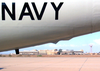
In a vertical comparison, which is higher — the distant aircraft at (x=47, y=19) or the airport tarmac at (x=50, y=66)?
the distant aircraft at (x=47, y=19)

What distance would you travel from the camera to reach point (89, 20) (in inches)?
139

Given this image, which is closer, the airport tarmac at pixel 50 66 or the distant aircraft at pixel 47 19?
the distant aircraft at pixel 47 19

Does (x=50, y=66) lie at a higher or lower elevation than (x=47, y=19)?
lower

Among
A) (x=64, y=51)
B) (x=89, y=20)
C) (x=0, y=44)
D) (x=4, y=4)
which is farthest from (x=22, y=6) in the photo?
(x=64, y=51)

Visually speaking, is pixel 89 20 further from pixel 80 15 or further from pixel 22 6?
pixel 22 6

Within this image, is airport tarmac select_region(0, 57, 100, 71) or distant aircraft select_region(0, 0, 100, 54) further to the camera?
airport tarmac select_region(0, 57, 100, 71)

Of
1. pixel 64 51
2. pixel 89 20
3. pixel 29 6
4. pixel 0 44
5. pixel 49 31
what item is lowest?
pixel 64 51

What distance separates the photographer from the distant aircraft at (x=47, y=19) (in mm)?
3469

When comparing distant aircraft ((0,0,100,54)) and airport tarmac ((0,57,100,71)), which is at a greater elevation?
distant aircraft ((0,0,100,54))

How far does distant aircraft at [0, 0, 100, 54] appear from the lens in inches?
137

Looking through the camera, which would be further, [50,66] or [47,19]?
[50,66]

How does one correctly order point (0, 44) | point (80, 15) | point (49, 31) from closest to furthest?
1. point (80, 15)
2. point (49, 31)
3. point (0, 44)

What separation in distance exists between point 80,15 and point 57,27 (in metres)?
0.59

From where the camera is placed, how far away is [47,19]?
357 centimetres
